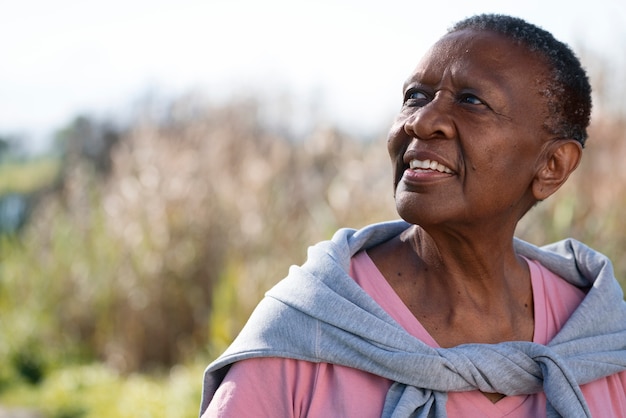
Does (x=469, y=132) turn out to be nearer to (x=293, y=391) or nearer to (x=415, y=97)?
(x=415, y=97)

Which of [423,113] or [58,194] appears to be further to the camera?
[58,194]

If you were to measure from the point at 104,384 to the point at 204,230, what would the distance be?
1295mm

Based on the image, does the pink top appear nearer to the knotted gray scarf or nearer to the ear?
the knotted gray scarf

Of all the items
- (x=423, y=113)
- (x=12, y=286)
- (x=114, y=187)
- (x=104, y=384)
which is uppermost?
(x=423, y=113)

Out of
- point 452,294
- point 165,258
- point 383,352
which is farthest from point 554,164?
point 165,258

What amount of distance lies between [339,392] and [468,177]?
620mm

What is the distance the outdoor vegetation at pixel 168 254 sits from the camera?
224 inches

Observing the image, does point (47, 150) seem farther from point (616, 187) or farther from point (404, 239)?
point (404, 239)

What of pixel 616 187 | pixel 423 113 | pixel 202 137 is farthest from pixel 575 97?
pixel 202 137

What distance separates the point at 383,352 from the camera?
2.33 metres

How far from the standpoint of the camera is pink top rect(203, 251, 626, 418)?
228 cm

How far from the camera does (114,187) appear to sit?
26.9 ft

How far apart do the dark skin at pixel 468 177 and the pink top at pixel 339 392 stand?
0.04 metres

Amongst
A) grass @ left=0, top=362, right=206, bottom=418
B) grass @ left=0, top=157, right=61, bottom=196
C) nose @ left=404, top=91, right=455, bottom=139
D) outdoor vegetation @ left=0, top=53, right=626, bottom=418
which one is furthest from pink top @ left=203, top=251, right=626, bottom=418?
grass @ left=0, top=157, right=61, bottom=196
